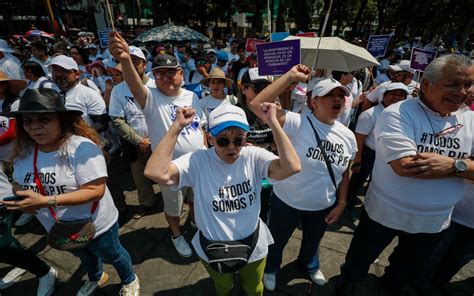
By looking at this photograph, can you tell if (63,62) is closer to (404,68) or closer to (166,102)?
(166,102)

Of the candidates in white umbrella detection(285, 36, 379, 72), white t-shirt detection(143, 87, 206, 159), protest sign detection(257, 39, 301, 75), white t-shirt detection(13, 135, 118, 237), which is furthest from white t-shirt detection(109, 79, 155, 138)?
white umbrella detection(285, 36, 379, 72)

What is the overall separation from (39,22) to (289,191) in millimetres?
39397

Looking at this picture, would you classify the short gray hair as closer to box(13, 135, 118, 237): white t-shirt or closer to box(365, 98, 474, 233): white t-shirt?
box(365, 98, 474, 233): white t-shirt

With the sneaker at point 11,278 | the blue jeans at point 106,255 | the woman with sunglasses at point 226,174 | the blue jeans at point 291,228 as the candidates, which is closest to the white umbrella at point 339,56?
the blue jeans at point 291,228

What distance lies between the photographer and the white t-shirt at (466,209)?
7.41 ft

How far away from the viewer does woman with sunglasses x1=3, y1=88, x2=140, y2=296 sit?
1.80 metres

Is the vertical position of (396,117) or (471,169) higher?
(396,117)

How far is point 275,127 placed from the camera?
172 centimetres

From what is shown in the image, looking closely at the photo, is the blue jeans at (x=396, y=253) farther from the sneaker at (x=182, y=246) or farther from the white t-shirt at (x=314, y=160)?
the sneaker at (x=182, y=246)

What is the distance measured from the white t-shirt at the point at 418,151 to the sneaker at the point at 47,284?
11.1ft

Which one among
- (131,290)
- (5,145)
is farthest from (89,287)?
(5,145)

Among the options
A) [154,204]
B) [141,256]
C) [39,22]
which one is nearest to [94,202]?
[141,256]

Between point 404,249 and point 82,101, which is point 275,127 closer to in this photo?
point 404,249

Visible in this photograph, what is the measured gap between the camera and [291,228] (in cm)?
252
